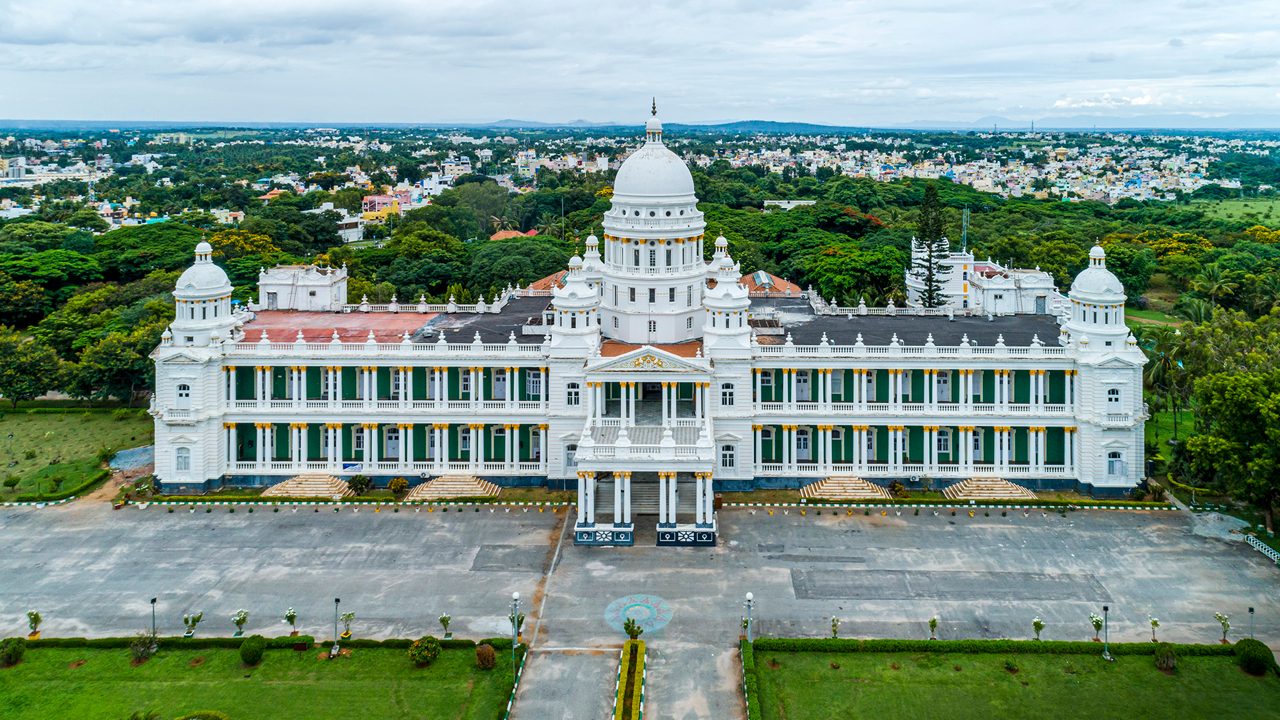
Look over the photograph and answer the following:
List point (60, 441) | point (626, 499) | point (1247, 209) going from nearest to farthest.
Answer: point (626, 499) → point (60, 441) → point (1247, 209)

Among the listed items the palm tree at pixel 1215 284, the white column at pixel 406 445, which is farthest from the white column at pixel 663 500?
the palm tree at pixel 1215 284

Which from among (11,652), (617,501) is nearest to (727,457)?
(617,501)

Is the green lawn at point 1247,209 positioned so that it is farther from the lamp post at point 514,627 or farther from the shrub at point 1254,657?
the lamp post at point 514,627

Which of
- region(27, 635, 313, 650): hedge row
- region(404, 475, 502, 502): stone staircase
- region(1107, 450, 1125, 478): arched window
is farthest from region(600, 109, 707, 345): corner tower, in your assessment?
region(27, 635, 313, 650): hedge row

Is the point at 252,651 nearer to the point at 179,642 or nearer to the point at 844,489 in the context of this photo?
the point at 179,642

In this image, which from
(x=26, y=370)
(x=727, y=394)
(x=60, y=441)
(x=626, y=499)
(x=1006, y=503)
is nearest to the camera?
(x=626, y=499)

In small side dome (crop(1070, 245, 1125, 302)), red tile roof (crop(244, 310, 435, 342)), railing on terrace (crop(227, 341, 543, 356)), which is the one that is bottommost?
railing on terrace (crop(227, 341, 543, 356))

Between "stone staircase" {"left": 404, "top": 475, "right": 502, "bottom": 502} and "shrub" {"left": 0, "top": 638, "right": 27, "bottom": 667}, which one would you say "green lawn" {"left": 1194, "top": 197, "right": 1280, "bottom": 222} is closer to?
"stone staircase" {"left": 404, "top": 475, "right": 502, "bottom": 502}
